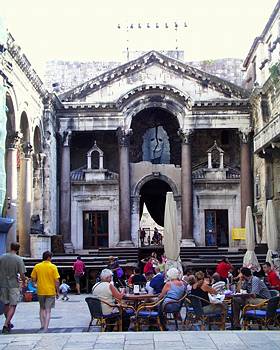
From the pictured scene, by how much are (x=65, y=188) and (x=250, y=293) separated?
20363 millimetres

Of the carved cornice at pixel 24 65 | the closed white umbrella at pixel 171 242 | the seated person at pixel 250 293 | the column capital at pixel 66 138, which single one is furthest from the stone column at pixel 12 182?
the seated person at pixel 250 293

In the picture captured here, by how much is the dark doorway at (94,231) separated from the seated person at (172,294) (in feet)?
66.2

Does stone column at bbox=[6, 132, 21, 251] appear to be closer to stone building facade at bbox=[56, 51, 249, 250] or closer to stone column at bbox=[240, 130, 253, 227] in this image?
stone building facade at bbox=[56, 51, 249, 250]

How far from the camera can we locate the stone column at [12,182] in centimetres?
2194

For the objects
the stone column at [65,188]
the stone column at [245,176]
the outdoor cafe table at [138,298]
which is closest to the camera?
the outdoor cafe table at [138,298]

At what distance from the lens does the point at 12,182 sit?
870 inches

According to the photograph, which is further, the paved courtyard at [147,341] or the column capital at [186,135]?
the column capital at [186,135]

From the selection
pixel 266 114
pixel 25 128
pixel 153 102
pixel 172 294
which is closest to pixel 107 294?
pixel 172 294

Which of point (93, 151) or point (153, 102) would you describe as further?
point (93, 151)

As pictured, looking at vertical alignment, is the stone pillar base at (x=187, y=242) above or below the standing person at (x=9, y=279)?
above

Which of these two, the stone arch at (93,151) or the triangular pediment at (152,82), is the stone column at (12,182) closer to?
the triangular pediment at (152,82)

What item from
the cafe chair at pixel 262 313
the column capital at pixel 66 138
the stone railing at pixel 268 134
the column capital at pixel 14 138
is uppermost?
the column capital at pixel 66 138

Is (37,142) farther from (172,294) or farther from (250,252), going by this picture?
(172,294)

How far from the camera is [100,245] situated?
105 ft
